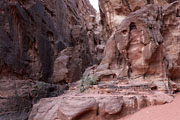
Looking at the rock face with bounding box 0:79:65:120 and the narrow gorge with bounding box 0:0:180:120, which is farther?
the rock face with bounding box 0:79:65:120

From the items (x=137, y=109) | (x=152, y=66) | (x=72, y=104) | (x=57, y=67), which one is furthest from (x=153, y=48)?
(x=57, y=67)

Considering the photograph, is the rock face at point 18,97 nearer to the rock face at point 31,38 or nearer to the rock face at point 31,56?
the rock face at point 31,56

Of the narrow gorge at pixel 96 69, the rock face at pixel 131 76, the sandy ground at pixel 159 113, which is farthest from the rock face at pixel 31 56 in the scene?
the sandy ground at pixel 159 113

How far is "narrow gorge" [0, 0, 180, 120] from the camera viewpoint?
22.8ft

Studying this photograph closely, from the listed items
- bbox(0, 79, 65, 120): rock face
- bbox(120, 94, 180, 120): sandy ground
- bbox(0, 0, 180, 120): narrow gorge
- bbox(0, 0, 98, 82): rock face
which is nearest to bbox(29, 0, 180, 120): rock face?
bbox(0, 0, 180, 120): narrow gorge

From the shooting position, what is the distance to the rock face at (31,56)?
34.8 ft

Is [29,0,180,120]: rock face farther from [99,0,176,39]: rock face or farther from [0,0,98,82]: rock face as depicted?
[0,0,98,82]: rock face

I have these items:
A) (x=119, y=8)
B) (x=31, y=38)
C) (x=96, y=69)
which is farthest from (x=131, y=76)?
(x=119, y=8)

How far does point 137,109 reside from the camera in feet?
22.6

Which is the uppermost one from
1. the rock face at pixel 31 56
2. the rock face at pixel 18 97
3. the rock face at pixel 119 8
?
the rock face at pixel 119 8

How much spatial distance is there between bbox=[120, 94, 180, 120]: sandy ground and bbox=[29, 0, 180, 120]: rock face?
1.13ft

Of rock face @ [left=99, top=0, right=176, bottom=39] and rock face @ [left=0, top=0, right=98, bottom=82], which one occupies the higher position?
rock face @ [left=99, top=0, right=176, bottom=39]

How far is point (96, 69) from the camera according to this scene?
1289 cm

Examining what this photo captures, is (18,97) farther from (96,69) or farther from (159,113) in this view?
(159,113)
